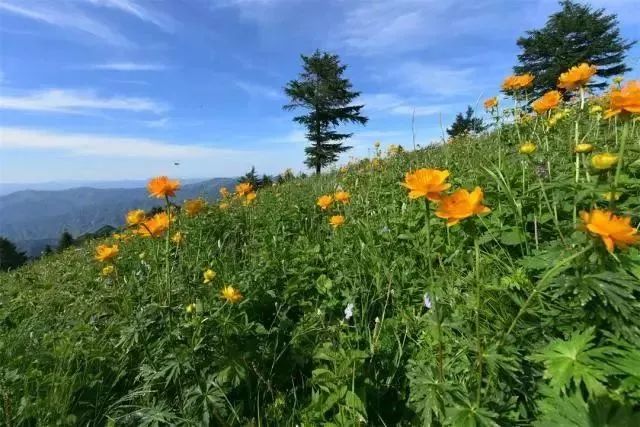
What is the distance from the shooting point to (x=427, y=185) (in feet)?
3.66

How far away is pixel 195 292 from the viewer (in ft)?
6.70

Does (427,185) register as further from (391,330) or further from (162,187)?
(162,187)

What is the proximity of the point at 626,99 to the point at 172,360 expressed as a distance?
69.0 inches

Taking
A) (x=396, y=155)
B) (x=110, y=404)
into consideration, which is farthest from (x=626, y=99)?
(x=396, y=155)

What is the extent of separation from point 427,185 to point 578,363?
60 cm

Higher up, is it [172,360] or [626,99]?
[626,99]

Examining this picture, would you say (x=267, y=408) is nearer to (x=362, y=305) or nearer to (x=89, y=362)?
(x=362, y=305)

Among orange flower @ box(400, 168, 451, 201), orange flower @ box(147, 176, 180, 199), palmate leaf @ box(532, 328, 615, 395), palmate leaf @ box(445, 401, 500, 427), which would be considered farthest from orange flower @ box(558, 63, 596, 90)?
orange flower @ box(147, 176, 180, 199)

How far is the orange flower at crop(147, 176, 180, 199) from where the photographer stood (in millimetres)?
1904

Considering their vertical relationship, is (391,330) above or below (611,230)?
below

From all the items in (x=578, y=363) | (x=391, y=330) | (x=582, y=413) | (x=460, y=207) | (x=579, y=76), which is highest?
(x=579, y=76)

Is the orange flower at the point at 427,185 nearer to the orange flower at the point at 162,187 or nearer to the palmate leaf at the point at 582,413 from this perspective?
the palmate leaf at the point at 582,413

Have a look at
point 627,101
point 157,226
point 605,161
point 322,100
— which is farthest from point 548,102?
point 322,100

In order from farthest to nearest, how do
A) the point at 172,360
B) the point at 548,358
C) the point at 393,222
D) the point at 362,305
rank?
the point at 393,222 → the point at 362,305 → the point at 172,360 → the point at 548,358
